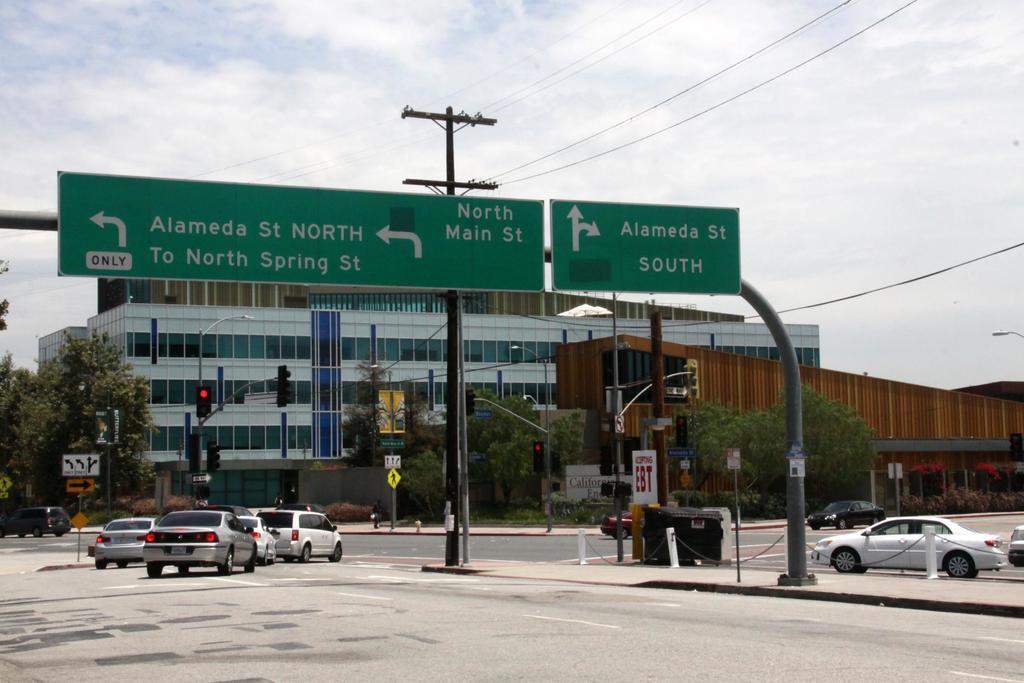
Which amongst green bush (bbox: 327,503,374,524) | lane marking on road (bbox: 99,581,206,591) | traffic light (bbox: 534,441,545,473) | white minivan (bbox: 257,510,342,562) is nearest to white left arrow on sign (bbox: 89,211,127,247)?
lane marking on road (bbox: 99,581,206,591)

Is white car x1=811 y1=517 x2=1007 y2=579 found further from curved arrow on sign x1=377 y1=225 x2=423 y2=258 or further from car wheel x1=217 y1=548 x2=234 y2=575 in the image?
car wheel x1=217 y1=548 x2=234 y2=575

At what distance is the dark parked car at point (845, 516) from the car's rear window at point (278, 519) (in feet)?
98.6

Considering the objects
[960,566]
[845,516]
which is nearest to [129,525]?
[960,566]

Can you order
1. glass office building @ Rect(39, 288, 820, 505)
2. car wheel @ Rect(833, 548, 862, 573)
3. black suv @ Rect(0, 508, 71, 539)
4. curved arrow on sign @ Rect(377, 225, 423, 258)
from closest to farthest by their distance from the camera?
curved arrow on sign @ Rect(377, 225, 423, 258), car wheel @ Rect(833, 548, 862, 573), black suv @ Rect(0, 508, 71, 539), glass office building @ Rect(39, 288, 820, 505)

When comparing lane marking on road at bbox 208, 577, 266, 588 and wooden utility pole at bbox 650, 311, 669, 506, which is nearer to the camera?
lane marking on road at bbox 208, 577, 266, 588

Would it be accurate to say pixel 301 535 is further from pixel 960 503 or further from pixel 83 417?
pixel 960 503

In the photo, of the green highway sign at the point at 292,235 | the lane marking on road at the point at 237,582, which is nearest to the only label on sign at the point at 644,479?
the lane marking on road at the point at 237,582

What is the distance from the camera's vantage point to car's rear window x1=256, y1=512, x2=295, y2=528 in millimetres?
36062

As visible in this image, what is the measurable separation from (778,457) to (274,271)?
5285 cm

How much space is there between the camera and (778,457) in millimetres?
68375

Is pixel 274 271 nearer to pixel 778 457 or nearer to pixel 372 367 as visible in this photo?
pixel 778 457

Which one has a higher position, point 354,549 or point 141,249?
point 141,249

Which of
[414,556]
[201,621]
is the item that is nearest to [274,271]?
[201,621]

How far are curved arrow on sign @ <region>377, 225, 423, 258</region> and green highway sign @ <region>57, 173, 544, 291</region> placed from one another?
0.02 metres
